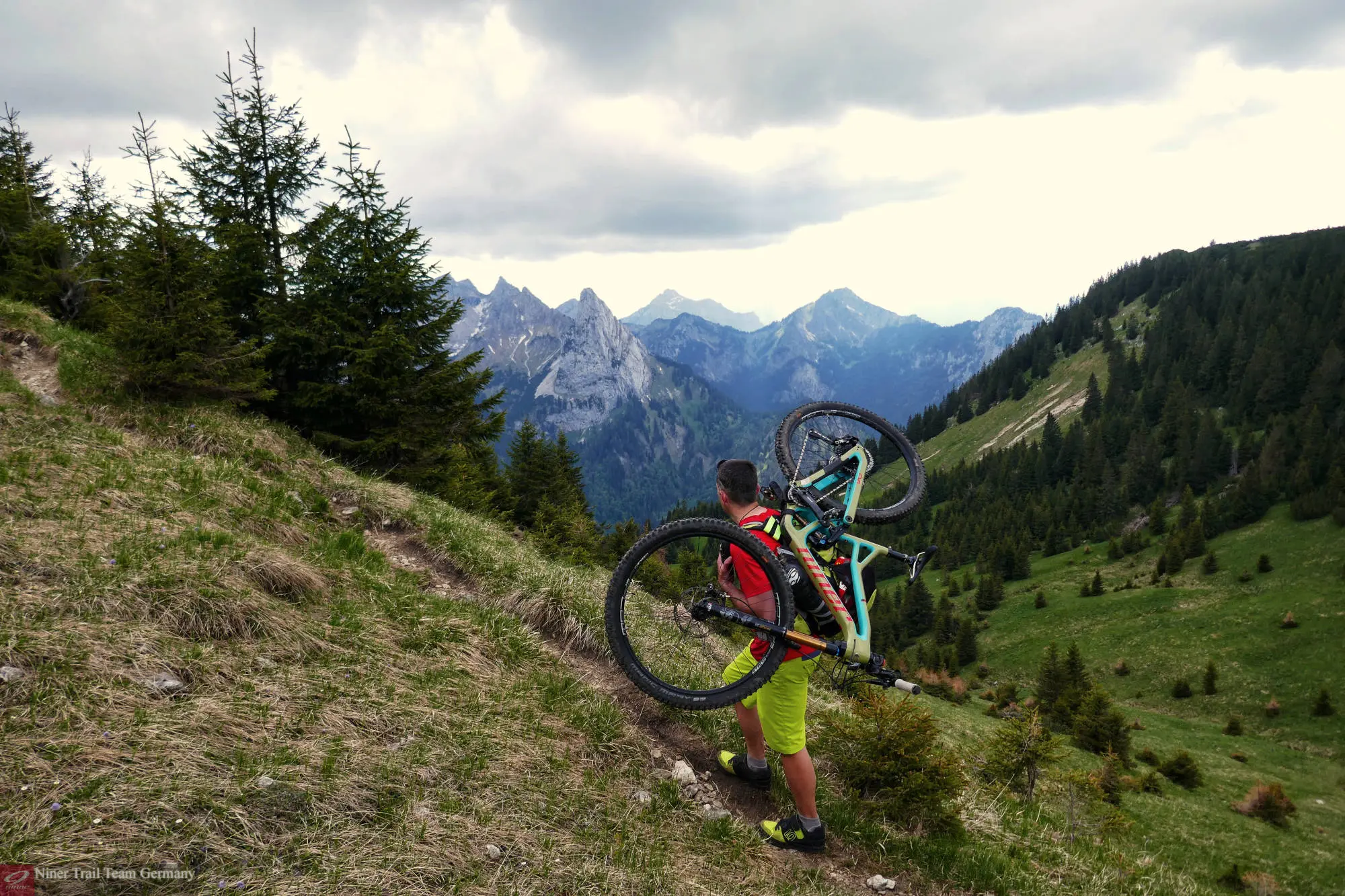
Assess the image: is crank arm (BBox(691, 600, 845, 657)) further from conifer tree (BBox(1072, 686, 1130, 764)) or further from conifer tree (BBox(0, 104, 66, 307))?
conifer tree (BBox(1072, 686, 1130, 764))

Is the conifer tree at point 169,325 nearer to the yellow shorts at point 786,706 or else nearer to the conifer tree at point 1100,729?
the yellow shorts at point 786,706

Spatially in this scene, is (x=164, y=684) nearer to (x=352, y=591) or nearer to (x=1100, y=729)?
(x=352, y=591)

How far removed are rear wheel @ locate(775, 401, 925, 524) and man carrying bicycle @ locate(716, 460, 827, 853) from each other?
168 cm

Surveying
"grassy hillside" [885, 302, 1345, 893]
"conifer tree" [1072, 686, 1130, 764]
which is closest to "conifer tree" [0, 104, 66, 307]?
"grassy hillside" [885, 302, 1345, 893]

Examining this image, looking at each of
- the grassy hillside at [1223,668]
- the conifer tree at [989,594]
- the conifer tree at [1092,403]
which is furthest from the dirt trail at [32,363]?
the conifer tree at [1092,403]

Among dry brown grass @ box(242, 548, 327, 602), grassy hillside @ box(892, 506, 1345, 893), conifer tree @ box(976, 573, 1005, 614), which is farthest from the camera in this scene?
conifer tree @ box(976, 573, 1005, 614)

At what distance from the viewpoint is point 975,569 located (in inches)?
4471

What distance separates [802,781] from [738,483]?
333 centimetres

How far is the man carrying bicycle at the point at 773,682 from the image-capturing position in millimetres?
6359

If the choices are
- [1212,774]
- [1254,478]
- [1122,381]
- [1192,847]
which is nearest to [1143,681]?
[1212,774]

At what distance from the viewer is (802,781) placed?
251 inches

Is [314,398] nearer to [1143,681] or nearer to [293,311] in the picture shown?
[293,311]

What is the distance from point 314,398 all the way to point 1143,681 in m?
78.8

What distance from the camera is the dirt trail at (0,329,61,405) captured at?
494 inches
